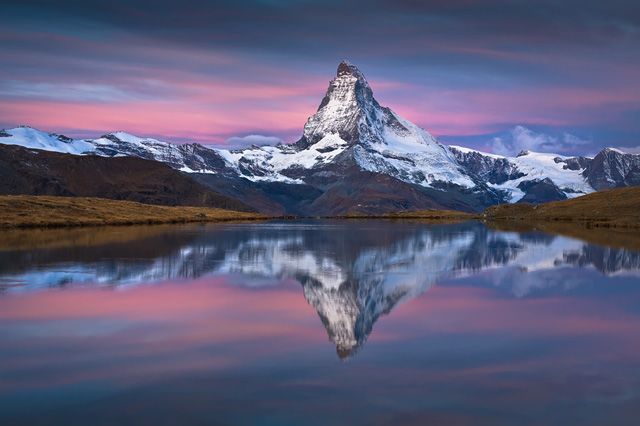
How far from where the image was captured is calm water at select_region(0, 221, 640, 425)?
2186cm

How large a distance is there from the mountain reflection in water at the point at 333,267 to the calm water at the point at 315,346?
35 centimetres

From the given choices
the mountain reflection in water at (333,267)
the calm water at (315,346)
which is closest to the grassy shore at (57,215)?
the mountain reflection in water at (333,267)

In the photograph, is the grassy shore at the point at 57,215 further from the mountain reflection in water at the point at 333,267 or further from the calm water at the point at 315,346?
the calm water at the point at 315,346

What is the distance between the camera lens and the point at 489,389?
24.0 m

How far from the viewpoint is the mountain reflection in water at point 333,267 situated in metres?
45.7

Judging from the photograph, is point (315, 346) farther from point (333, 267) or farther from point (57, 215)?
point (57, 215)

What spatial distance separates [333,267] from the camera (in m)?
65.9

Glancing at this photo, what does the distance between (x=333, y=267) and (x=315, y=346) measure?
116 feet

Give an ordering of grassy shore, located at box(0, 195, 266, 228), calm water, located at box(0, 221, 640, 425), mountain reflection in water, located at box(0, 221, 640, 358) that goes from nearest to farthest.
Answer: calm water, located at box(0, 221, 640, 425) < mountain reflection in water, located at box(0, 221, 640, 358) < grassy shore, located at box(0, 195, 266, 228)

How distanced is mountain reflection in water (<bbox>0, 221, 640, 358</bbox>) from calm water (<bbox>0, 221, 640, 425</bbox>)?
35cm

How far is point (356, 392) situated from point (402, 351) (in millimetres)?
6595

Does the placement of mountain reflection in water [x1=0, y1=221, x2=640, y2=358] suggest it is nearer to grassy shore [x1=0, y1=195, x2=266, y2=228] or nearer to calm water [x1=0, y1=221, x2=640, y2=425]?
calm water [x1=0, y1=221, x2=640, y2=425]

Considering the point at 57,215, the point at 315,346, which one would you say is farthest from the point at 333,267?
the point at 57,215

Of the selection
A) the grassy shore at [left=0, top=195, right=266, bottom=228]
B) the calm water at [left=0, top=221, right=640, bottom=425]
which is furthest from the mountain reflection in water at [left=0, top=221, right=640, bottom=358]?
the grassy shore at [left=0, top=195, right=266, bottom=228]
